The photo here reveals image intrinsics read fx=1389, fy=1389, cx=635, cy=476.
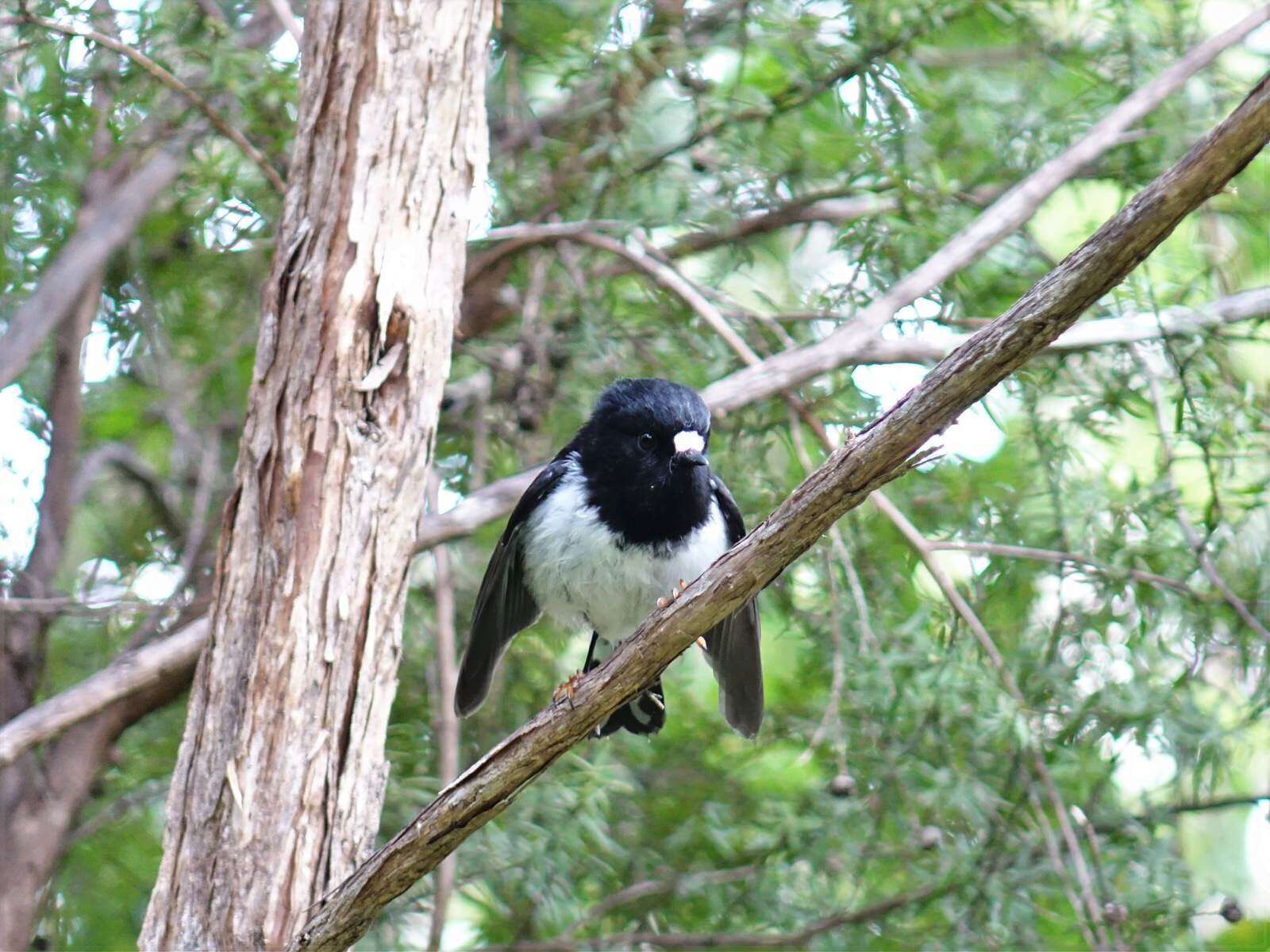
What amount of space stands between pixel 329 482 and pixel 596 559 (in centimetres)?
78

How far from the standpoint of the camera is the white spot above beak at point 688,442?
3354 mm

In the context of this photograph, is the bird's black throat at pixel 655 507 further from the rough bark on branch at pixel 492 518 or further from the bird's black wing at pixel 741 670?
the rough bark on branch at pixel 492 518

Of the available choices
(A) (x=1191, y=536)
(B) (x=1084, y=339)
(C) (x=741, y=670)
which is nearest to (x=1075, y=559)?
(A) (x=1191, y=536)

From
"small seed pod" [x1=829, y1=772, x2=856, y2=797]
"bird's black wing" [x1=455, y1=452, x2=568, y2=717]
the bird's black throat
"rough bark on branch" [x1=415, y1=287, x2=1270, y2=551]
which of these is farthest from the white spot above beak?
"small seed pod" [x1=829, y1=772, x2=856, y2=797]

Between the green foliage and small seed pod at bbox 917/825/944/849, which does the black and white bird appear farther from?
small seed pod at bbox 917/825/944/849

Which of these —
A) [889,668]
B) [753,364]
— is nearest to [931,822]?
[889,668]

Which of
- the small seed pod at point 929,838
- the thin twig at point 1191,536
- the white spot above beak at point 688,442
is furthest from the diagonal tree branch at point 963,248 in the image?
the small seed pod at point 929,838

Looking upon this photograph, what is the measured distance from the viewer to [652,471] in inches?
140

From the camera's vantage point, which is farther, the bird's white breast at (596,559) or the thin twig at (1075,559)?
the thin twig at (1075,559)

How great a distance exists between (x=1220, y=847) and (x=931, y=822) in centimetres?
212

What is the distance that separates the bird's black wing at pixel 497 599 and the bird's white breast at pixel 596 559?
0.15ft

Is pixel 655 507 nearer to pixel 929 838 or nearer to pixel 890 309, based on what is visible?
pixel 890 309

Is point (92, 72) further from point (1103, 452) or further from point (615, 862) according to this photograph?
point (1103, 452)

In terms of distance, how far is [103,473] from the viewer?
5.76 metres
